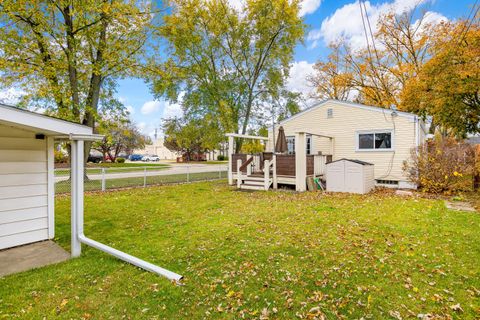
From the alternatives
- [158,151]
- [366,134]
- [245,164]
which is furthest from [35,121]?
[158,151]

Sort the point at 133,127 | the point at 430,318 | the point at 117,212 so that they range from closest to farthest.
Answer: the point at 430,318, the point at 117,212, the point at 133,127

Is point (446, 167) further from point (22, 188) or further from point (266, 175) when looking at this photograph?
point (22, 188)

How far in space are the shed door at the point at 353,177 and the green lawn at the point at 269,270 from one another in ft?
10.5

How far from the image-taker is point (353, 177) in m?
9.64

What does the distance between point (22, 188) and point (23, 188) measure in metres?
0.01

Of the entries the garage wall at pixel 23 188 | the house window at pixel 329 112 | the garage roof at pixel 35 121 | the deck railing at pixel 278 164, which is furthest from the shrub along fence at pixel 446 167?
the garage wall at pixel 23 188

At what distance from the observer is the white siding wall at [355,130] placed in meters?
10.4

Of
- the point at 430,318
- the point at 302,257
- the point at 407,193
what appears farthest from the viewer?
the point at 407,193

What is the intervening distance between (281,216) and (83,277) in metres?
4.19

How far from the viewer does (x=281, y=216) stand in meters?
6.18

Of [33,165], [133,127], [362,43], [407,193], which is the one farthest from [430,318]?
[133,127]

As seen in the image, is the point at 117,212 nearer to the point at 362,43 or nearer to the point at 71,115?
the point at 71,115

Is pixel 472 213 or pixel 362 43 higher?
pixel 362 43

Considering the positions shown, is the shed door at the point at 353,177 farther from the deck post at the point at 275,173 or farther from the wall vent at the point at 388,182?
the deck post at the point at 275,173
